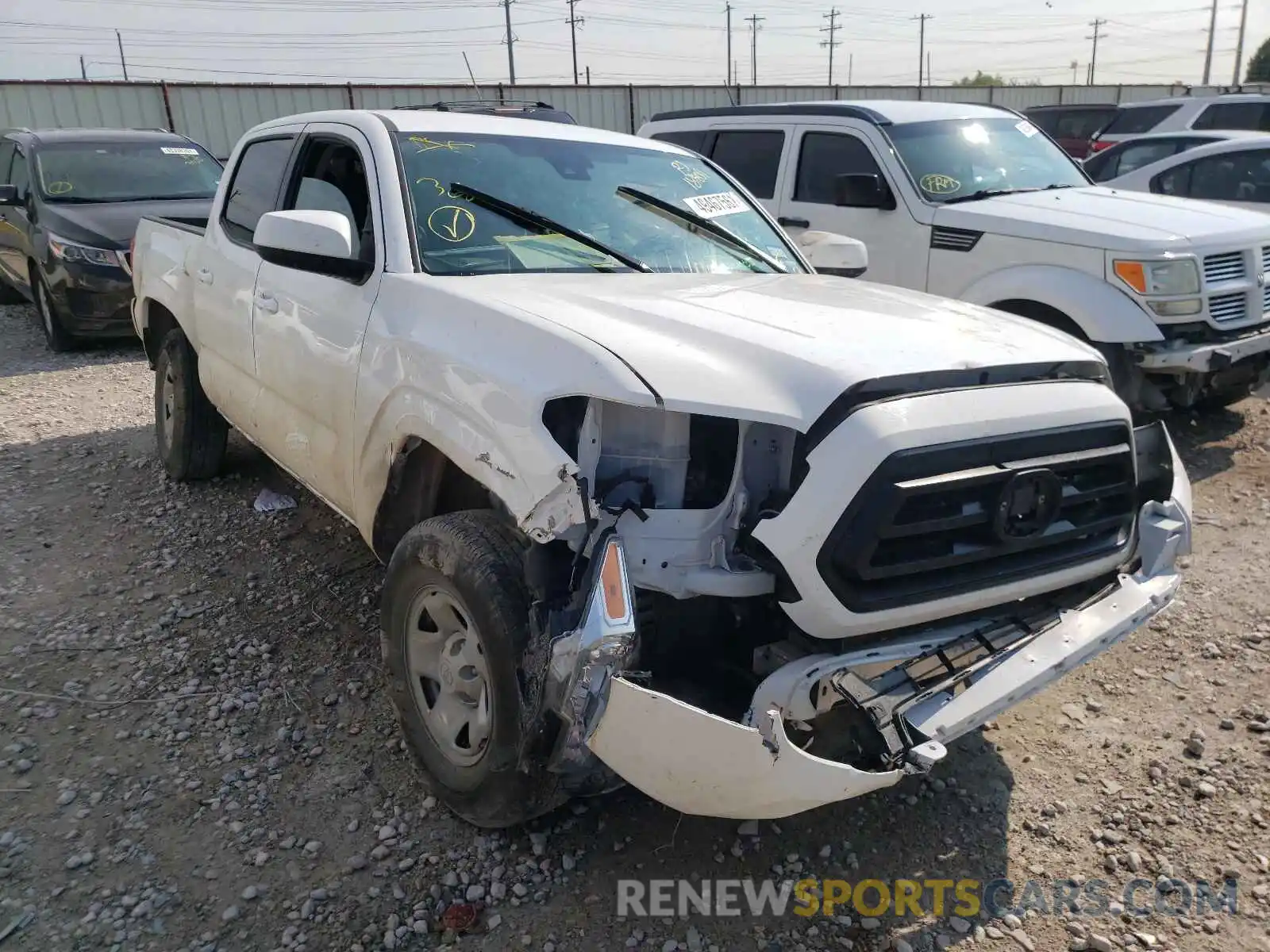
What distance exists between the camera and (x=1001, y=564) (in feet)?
8.28

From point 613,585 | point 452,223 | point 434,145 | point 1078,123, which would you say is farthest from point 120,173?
point 1078,123

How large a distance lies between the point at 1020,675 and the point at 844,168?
17.2 feet

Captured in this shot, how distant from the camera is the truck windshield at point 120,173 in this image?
9000 millimetres

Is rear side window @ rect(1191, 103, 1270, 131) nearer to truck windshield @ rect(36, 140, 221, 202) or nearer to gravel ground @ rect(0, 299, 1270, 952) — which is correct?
gravel ground @ rect(0, 299, 1270, 952)

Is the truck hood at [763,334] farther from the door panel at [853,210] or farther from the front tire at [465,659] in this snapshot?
the door panel at [853,210]

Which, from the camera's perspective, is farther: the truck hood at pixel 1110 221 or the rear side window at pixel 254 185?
the truck hood at pixel 1110 221

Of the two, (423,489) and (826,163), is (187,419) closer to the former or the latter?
(423,489)

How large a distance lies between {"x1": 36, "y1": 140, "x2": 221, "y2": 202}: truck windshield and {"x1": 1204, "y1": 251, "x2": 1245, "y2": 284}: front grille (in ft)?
26.0

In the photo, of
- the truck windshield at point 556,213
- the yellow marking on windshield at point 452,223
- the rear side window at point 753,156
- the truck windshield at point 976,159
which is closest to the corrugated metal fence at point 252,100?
the rear side window at point 753,156

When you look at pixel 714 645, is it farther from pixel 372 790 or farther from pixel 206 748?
pixel 206 748

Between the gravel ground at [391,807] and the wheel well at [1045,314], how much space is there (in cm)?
173

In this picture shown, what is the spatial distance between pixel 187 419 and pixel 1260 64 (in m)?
70.3

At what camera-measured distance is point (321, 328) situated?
135 inches

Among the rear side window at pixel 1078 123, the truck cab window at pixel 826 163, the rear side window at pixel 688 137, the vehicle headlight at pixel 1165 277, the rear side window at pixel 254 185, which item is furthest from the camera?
the rear side window at pixel 1078 123
